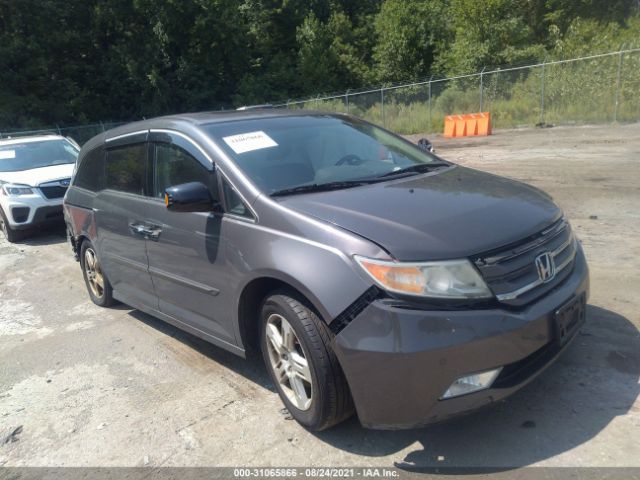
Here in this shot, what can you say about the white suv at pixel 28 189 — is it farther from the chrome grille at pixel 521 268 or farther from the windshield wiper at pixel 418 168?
the chrome grille at pixel 521 268

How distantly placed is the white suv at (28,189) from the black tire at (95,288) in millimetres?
4092

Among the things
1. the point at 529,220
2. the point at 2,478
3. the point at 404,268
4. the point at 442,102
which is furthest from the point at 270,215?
the point at 442,102

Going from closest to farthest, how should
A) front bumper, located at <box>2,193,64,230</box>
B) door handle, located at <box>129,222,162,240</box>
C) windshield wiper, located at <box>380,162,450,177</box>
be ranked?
1. windshield wiper, located at <box>380,162,450,177</box>
2. door handle, located at <box>129,222,162,240</box>
3. front bumper, located at <box>2,193,64,230</box>

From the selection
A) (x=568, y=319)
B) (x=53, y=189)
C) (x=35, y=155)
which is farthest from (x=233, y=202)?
(x=35, y=155)

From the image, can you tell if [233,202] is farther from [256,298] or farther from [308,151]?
[308,151]

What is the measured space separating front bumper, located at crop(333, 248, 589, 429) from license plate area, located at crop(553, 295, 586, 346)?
0.40ft

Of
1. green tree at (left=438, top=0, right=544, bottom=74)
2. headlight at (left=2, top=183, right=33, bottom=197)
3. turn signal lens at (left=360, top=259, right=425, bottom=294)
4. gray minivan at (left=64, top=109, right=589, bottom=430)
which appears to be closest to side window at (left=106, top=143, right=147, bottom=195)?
gray minivan at (left=64, top=109, right=589, bottom=430)

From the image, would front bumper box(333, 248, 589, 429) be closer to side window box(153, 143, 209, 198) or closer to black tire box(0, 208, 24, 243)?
side window box(153, 143, 209, 198)

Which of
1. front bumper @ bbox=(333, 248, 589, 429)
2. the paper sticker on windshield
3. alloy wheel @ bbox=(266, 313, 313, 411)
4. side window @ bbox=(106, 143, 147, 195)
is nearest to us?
front bumper @ bbox=(333, 248, 589, 429)

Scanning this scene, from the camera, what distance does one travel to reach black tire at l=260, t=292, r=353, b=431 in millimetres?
2833

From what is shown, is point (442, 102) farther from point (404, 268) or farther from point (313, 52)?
point (404, 268)

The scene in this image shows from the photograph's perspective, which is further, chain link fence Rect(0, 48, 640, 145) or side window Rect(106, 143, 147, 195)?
chain link fence Rect(0, 48, 640, 145)

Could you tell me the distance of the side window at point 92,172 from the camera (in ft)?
17.0

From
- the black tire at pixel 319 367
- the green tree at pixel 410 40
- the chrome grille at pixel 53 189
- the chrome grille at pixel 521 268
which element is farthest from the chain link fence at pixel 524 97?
the black tire at pixel 319 367
